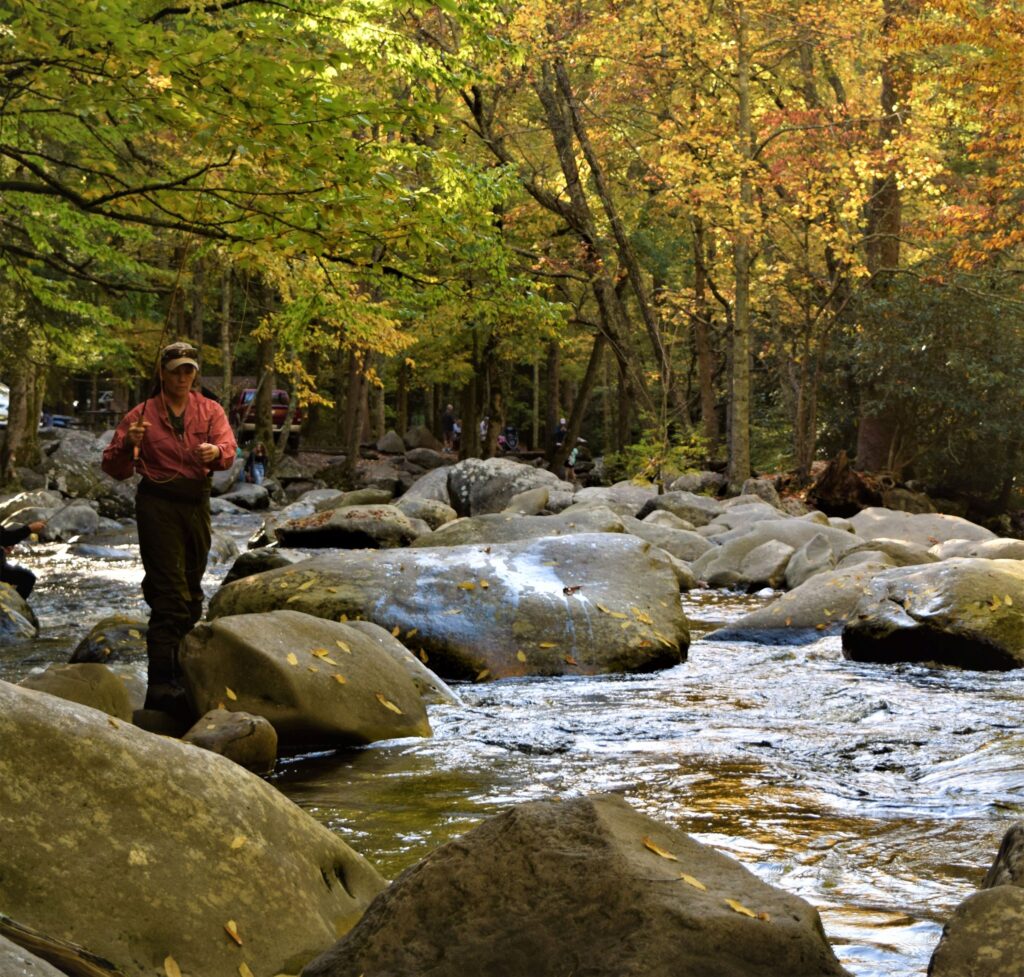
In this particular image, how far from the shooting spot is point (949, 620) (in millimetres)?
9680

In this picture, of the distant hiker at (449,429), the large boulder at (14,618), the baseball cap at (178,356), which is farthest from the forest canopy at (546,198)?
the distant hiker at (449,429)

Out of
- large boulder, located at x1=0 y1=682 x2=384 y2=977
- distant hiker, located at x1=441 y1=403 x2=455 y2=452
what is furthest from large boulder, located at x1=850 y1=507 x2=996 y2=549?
distant hiker, located at x1=441 y1=403 x2=455 y2=452

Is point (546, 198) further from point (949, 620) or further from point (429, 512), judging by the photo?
point (949, 620)

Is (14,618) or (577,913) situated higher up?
(577,913)

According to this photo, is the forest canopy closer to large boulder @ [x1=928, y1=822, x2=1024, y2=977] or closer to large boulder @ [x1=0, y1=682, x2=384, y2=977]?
large boulder @ [x1=0, y1=682, x2=384, y2=977]

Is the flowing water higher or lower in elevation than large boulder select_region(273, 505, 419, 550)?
lower

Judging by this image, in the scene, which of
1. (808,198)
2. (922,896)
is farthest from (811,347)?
(922,896)

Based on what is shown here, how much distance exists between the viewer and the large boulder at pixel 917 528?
18062 mm

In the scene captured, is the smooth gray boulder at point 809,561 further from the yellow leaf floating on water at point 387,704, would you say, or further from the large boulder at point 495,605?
the yellow leaf floating on water at point 387,704

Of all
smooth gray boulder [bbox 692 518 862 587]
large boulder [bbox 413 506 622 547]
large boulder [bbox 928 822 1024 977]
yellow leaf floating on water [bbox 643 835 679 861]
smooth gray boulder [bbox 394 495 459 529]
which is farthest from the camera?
smooth gray boulder [bbox 394 495 459 529]

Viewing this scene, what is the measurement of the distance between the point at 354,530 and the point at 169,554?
9467 mm

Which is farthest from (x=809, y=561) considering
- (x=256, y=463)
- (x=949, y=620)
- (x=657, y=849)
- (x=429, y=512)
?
(x=256, y=463)

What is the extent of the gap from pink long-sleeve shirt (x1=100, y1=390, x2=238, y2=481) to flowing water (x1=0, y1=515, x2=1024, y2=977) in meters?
1.60

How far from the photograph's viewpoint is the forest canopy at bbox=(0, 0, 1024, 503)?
30.8 ft
